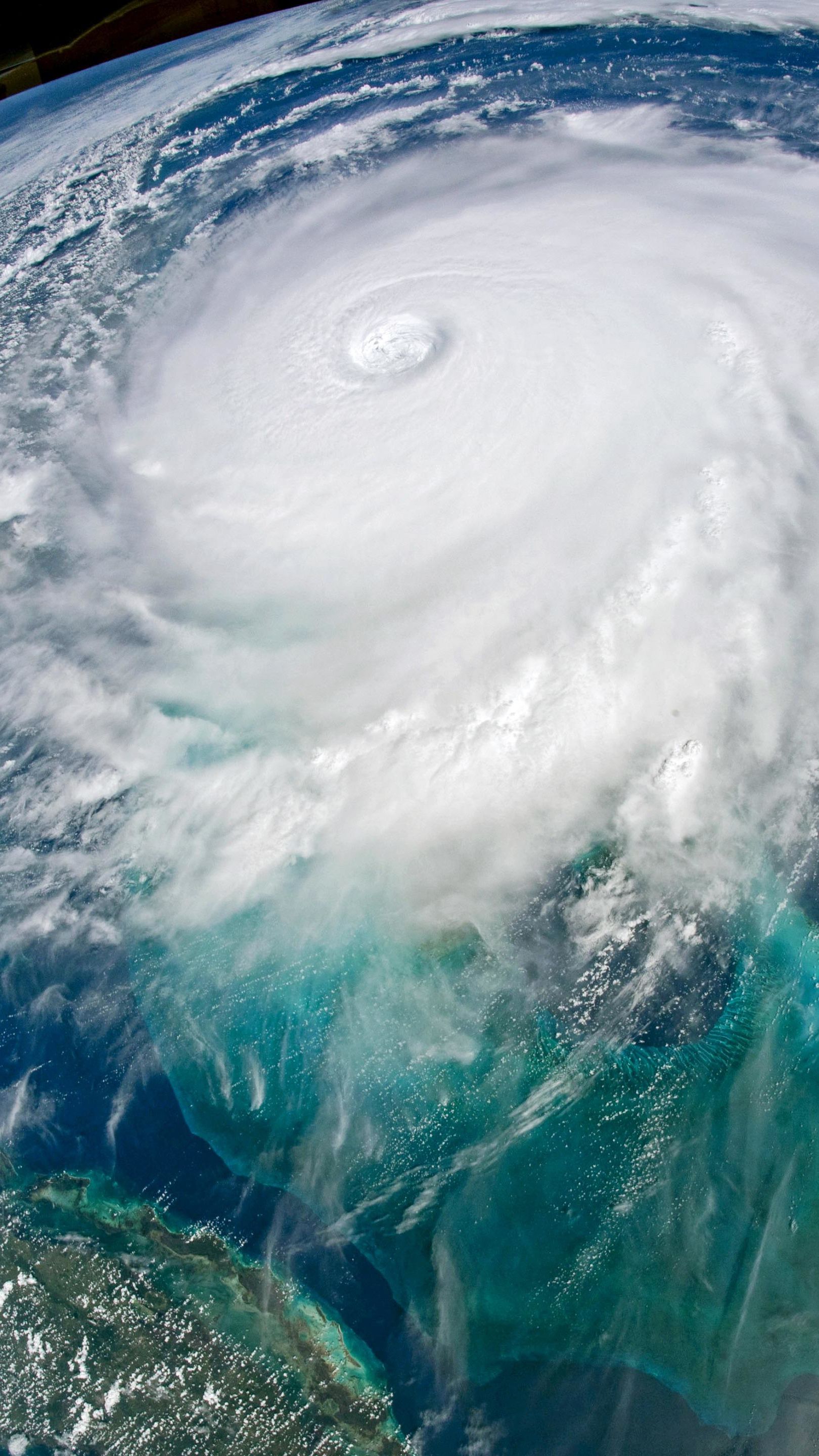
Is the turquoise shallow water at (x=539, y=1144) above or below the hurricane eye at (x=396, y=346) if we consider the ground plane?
below

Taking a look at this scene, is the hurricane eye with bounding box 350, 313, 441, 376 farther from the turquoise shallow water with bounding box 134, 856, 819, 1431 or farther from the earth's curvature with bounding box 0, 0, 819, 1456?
the turquoise shallow water with bounding box 134, 856, 819, 1431

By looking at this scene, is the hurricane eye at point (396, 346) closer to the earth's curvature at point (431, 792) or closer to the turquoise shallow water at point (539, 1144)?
the earth's curvature at point (431, 792)

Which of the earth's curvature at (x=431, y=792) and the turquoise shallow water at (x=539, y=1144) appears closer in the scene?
the turquoise shallow water at (x=539, y=1144)

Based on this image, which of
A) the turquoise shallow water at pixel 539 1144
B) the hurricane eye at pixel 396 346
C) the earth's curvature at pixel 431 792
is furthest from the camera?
the hurricane eye at pixel 396 346

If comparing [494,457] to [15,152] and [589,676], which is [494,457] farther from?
[15,152]

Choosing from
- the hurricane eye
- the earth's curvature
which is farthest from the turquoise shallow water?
the hurricane eye

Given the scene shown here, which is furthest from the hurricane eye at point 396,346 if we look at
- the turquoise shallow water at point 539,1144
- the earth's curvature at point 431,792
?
the turquoise shallow water at point 539,1144

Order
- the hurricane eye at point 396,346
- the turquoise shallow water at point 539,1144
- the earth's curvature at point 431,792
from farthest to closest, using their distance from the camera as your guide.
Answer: the hurricane eye at point 396,346 → the earth's curvature at point 431,792 → the turquoise shallow water at point 539,1144

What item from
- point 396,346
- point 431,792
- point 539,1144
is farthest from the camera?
point 396,346

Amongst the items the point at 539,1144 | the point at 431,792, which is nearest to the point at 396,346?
the point at 431,792

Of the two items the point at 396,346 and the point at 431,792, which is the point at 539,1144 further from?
the point at 396,346
